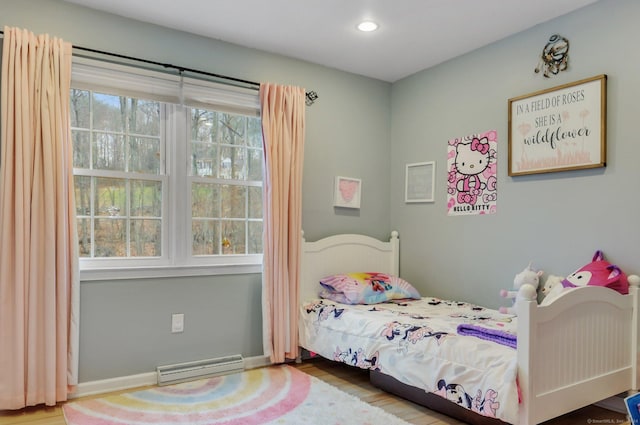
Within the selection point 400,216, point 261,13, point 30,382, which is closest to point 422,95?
point 400,216

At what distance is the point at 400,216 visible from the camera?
4.12 metres

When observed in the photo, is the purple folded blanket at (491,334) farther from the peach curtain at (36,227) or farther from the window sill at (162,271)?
the peach curtain at (36,227)

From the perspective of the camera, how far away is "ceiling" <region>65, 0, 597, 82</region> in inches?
111

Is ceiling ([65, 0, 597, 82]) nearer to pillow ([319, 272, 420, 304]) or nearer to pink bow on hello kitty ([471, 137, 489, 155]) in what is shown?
pink bow on hello kitty ([471, 137, 489, 155])

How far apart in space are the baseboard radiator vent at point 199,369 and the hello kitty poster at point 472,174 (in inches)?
76.7

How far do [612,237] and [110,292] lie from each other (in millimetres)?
2976

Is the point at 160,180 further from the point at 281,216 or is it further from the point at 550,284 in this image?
the point at 550,284

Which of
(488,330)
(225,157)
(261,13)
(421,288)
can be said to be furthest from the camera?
(421,288)

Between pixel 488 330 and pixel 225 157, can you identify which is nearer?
pixel 488 330

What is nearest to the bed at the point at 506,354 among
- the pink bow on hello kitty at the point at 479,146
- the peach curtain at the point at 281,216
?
the peach curtain at the point at 281,216

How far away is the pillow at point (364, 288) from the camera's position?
3412 mm

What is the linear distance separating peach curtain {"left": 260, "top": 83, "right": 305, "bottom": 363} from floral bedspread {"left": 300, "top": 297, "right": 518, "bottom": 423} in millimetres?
173

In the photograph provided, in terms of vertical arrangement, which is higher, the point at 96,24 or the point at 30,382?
the point at 96,24

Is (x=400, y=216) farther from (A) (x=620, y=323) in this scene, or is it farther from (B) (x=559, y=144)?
(A) (x=620, y=323)
